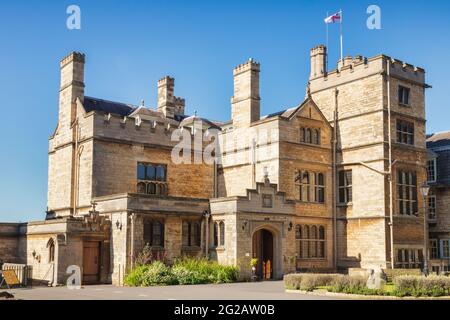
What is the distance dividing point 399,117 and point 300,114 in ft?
19.4

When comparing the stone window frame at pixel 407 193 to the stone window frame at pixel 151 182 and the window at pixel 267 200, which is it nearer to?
the window at pixel 267 200

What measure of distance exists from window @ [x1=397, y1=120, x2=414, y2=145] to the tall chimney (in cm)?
615

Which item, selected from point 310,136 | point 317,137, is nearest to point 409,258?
Answer: point 317,137

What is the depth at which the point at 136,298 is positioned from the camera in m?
21.3

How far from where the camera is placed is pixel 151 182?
117 ft

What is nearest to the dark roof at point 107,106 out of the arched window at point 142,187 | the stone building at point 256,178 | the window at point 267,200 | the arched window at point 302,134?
the stone building at point 256,178

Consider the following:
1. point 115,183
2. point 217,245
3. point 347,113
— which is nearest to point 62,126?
point 115,183

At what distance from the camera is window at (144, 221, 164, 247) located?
3050 cm

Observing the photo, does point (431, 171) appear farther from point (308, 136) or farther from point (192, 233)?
point (192, 233)

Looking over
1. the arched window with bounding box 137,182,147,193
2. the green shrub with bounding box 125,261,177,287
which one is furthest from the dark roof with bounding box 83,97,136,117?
the green shrub with bounding box 125,261,177,287

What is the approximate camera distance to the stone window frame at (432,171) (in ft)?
137

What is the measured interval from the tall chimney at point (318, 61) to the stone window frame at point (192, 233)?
1346cm

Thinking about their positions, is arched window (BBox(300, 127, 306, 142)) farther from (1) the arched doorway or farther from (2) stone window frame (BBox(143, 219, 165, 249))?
(2) stone window frame (BBox(143, 219, 165, 249))

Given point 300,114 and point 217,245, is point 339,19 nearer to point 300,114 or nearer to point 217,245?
point 300,114
